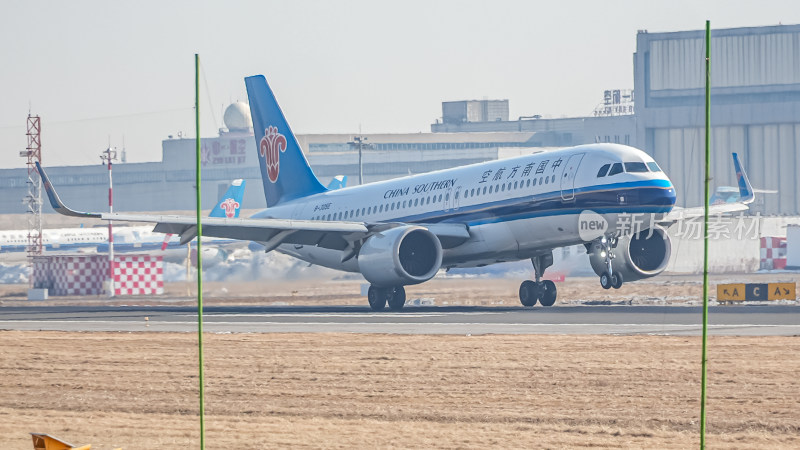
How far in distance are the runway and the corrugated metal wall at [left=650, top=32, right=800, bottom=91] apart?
77.5 metres

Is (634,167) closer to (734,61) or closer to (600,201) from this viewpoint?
(600,201)

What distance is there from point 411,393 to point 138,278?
43.6 metres

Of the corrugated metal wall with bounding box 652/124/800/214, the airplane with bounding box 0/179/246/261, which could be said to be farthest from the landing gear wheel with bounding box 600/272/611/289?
the corrugated metal wall with bounding box 652/124/800/214

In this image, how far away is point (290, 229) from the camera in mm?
36938

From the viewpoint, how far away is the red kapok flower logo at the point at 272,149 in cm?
4451

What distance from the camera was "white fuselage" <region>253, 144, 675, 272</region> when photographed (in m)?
33.3

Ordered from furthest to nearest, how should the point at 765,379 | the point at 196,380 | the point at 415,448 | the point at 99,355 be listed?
the point at 99,355 < the point at 196,380 < the point at 765,379 < the point at 415,448

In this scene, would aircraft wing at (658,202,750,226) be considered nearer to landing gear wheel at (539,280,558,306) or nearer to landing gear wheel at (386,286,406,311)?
landing gear wheel at (539,280,558,306)

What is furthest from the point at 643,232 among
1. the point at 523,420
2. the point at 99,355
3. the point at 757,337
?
the point at 523,420

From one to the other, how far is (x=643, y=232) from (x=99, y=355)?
58.7 ft

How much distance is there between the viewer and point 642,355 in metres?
21.4

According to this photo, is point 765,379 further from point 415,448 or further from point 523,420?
point 415,448

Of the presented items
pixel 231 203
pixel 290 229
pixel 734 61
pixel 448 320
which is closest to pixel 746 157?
pixel 734 61

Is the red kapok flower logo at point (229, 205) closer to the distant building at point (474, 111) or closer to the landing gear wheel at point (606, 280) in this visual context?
the landing gear wheel at point (606, 280)
